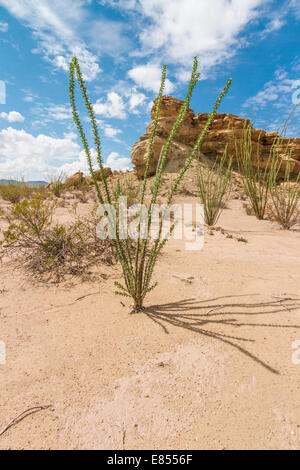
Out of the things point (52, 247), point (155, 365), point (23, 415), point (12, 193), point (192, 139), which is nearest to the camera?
point (23, 415)

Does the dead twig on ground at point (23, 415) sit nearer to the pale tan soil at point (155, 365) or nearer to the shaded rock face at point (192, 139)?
the pale tan soil at point (155, 365)

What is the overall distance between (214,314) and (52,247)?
2066 millimetres

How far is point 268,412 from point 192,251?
2402 millimetres

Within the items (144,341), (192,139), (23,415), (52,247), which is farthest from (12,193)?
(192,139)

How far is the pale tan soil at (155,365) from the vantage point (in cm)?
110

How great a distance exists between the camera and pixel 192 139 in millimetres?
12055

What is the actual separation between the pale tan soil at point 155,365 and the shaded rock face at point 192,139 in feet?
31.8

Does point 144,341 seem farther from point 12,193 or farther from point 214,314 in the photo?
point 12,193
